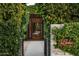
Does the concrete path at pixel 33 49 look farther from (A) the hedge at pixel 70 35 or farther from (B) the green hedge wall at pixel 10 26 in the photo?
(A) the hedge at pixel 70 35

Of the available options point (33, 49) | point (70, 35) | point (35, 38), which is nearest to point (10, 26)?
point (35, 38)

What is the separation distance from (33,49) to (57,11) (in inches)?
69.7

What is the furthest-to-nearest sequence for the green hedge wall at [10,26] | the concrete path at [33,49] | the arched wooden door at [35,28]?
the concrete path at [33,49] → the arched wooden door at [35,28] → the green hedge wall at [10,26]

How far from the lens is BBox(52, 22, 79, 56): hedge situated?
1000 centimetres

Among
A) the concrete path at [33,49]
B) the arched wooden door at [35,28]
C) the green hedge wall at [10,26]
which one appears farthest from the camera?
the concrete path at [33,49]

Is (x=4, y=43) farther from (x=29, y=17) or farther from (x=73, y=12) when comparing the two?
(x=73, y=12)

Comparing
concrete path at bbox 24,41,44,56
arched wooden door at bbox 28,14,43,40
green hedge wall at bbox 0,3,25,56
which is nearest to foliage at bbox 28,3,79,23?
arched wooden door at bbox 28,14,43,40

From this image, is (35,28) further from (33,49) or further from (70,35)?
(70,35)

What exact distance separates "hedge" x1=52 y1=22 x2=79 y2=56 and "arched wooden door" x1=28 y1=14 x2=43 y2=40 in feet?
1.80

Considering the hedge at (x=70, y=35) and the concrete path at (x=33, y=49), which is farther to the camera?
the concrete path at (x=33, y=49)

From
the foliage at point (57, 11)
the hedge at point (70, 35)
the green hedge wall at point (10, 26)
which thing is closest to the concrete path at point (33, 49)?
the green hedge wall at point (10, 26)

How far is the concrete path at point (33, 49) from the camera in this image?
405 inches

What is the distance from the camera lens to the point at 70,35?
1005 cm

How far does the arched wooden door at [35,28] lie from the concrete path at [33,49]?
0.82 feet
